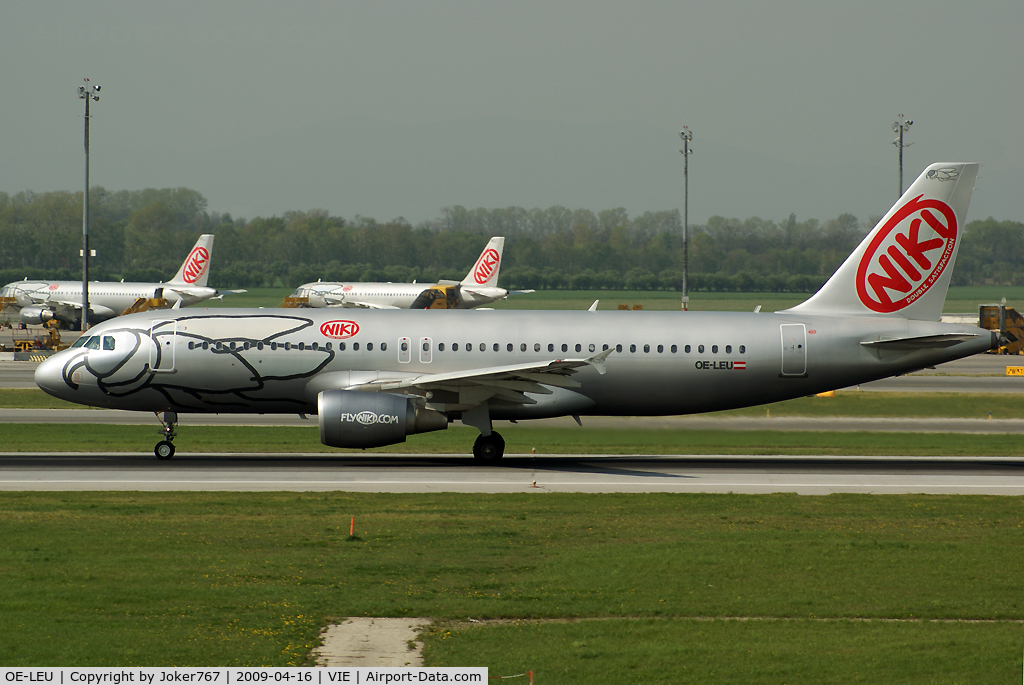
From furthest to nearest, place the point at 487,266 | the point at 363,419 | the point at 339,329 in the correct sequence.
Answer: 1. the point at 487,266
2. the point at 339,329
3. the point at 363,419

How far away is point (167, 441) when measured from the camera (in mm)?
31922

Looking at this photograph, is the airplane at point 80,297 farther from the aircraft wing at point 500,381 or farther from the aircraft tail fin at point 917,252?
the aircraft tail fin at point 917,252

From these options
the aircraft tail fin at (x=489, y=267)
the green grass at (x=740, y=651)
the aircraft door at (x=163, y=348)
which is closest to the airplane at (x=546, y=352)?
the aircraft door at (x=163, y=348)

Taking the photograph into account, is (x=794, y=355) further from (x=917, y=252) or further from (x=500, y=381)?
(x=500, y=381)

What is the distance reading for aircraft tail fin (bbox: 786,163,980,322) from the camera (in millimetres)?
33750

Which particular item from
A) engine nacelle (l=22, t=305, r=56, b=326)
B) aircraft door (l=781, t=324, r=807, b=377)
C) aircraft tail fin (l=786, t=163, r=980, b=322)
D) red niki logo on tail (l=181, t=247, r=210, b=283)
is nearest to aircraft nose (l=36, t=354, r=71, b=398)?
aircraft door (l=781, t=324, r=807, b=377)

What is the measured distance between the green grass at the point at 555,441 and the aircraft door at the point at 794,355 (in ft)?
9.89

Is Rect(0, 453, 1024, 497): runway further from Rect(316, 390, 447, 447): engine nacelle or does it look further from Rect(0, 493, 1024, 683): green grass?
Rect(0, 493, 1024, 683): green grass

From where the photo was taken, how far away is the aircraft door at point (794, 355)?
32.9 metres

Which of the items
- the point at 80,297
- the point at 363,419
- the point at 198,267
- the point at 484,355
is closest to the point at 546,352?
the point at 484,355

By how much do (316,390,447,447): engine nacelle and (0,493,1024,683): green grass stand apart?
4.70 meters

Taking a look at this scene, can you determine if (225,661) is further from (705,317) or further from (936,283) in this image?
(936,283)

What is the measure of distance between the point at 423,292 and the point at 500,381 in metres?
91.4

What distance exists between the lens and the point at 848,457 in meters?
35.4
